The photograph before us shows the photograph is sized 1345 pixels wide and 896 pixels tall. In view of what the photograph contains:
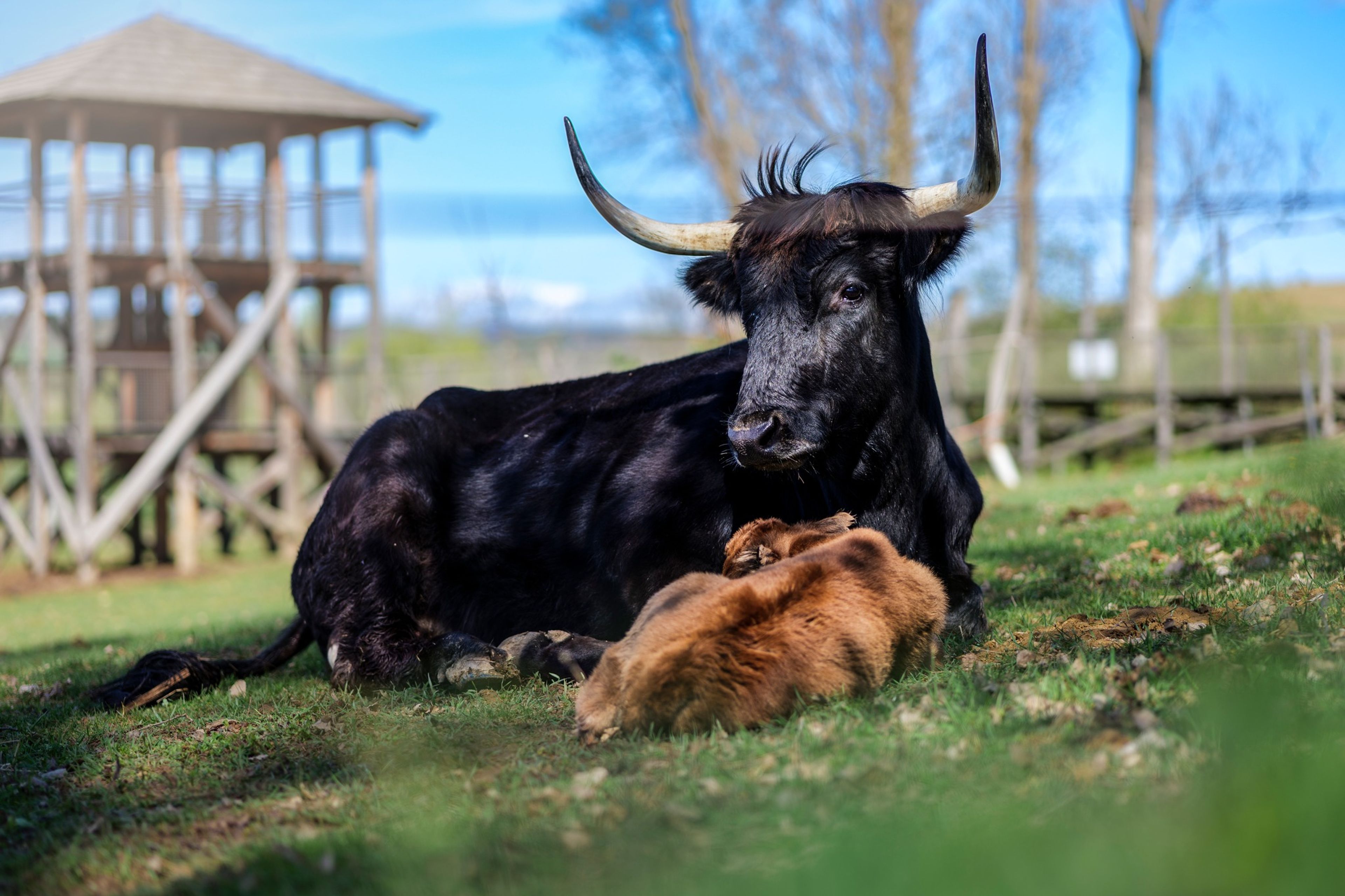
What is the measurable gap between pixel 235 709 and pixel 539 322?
28.4m

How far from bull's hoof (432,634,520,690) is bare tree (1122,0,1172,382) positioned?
23723mm

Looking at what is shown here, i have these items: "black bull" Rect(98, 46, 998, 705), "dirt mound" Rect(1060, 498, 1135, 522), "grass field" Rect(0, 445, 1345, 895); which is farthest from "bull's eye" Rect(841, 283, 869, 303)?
"dirt mound" Rect(1060, 498, 1135, 522)

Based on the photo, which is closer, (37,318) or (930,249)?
(930,249)

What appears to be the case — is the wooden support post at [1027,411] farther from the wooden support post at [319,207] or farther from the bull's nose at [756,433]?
the bull's nose at [756,433]

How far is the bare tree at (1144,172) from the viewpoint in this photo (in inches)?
1090

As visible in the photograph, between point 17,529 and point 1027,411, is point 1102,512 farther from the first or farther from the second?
point 17,529

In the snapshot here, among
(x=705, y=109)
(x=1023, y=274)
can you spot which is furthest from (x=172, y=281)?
(x=1023, y=274)

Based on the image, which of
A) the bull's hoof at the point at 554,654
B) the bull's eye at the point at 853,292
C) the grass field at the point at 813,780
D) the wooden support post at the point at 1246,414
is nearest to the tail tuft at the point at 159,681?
the grass field at the point at 813,780

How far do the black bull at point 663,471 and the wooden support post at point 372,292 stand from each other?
1622 cm

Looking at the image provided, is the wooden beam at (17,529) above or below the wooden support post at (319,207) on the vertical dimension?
below

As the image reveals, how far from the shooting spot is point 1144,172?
1134 inches

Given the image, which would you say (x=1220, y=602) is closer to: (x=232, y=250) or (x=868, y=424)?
(x=868, y=424)

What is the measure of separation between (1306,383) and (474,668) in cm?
2208

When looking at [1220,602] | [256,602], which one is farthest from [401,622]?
[256,602]
